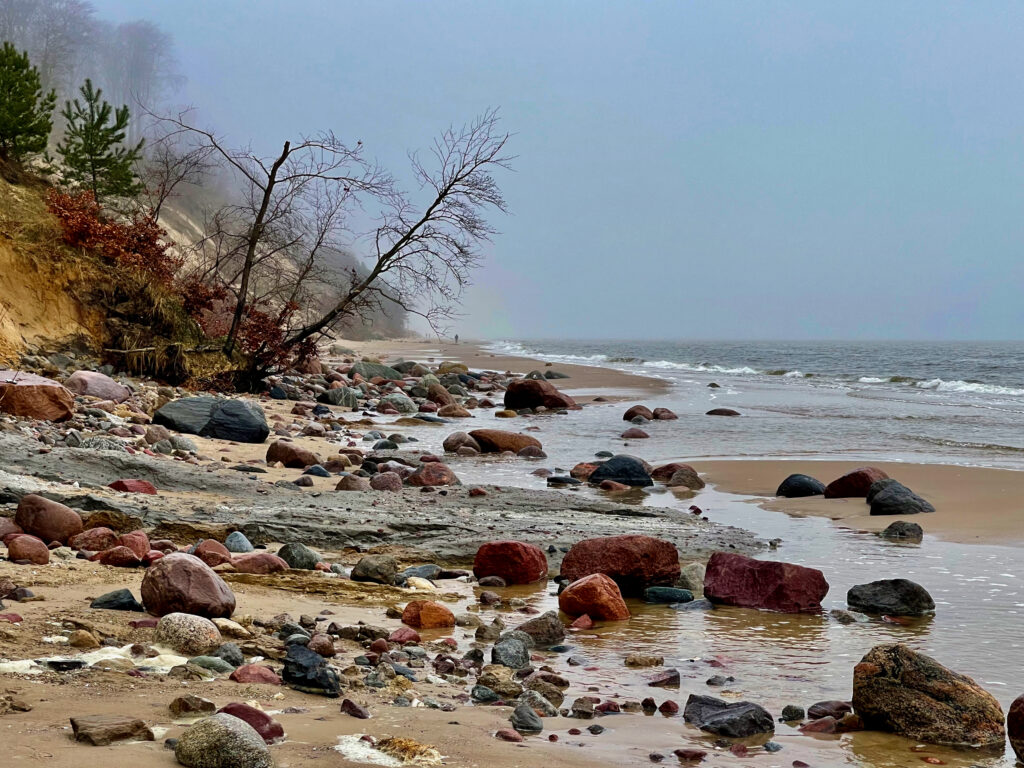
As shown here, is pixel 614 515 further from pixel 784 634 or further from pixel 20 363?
pixel 20 363

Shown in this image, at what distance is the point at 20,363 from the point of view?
13570 mm

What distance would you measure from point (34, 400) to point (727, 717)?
9.21 metres

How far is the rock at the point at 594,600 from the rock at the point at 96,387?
369 inches

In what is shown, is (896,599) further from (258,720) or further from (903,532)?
(258,720)

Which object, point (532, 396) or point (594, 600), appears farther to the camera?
point (532, 396)

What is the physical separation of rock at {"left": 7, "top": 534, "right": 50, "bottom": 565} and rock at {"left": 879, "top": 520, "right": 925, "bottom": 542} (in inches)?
257

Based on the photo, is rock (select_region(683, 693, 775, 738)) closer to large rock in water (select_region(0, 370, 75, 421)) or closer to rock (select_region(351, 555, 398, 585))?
rock (select_region(351, 555, 398, 585))

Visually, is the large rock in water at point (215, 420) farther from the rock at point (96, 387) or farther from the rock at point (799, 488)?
the rock at point (799, 488)

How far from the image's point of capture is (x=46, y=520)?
547 centimetres

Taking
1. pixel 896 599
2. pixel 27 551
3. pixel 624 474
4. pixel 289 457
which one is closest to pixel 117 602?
pixel 27 551

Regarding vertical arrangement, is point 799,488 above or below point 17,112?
below

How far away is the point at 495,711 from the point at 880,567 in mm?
4175

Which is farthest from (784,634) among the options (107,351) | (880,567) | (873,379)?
(873,379)

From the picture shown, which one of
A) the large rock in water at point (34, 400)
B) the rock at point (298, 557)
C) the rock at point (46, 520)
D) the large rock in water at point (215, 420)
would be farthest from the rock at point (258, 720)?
the large rock in water at point (215, 420)
